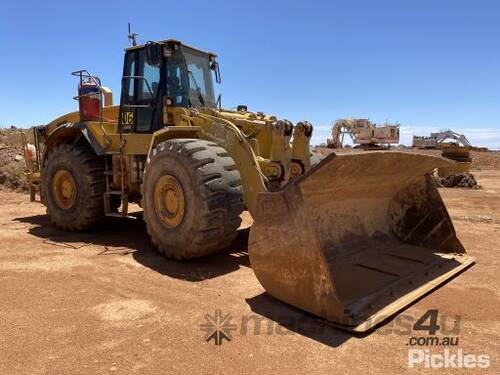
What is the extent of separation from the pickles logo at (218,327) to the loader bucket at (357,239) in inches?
19.1

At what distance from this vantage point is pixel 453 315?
148 inches

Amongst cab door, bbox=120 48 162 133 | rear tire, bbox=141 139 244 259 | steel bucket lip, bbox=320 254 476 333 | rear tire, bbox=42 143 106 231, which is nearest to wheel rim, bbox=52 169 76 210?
rear tire, bbox=42 143 106 231

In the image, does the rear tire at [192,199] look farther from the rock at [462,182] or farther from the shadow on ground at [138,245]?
the rock at [462,182]

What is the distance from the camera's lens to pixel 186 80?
675cm

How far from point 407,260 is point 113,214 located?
4.42 meters

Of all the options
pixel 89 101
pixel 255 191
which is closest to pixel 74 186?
pixel 89 101

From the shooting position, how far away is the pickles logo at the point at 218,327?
3391 millimetres

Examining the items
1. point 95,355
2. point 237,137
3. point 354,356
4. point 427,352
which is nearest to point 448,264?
point 427,352

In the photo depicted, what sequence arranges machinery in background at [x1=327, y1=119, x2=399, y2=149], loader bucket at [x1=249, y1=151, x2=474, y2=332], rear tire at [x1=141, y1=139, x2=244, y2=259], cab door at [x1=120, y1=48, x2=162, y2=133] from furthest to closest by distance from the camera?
machinery in background at [x1=327, y1=119, x2=399, y2=149] < cab door at [x1=120, y1=48, x2=162, y2=133] < rear tire at [x1=141, y1=139, x2=244, y2=259] < loader bucket at [x1=249, y1=151, x2=474, y2=332]

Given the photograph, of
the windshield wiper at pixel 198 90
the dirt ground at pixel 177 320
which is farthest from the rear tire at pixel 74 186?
the windshield wiper at pixel 198 90

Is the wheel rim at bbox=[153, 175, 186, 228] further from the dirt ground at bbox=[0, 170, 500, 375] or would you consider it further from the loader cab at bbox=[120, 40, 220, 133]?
the loader cab at bbox=[120, 40, 220, 133]

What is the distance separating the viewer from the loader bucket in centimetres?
357

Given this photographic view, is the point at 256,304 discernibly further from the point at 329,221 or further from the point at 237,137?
the point at 237,137

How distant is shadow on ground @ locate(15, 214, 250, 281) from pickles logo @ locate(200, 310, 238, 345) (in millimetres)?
1071
